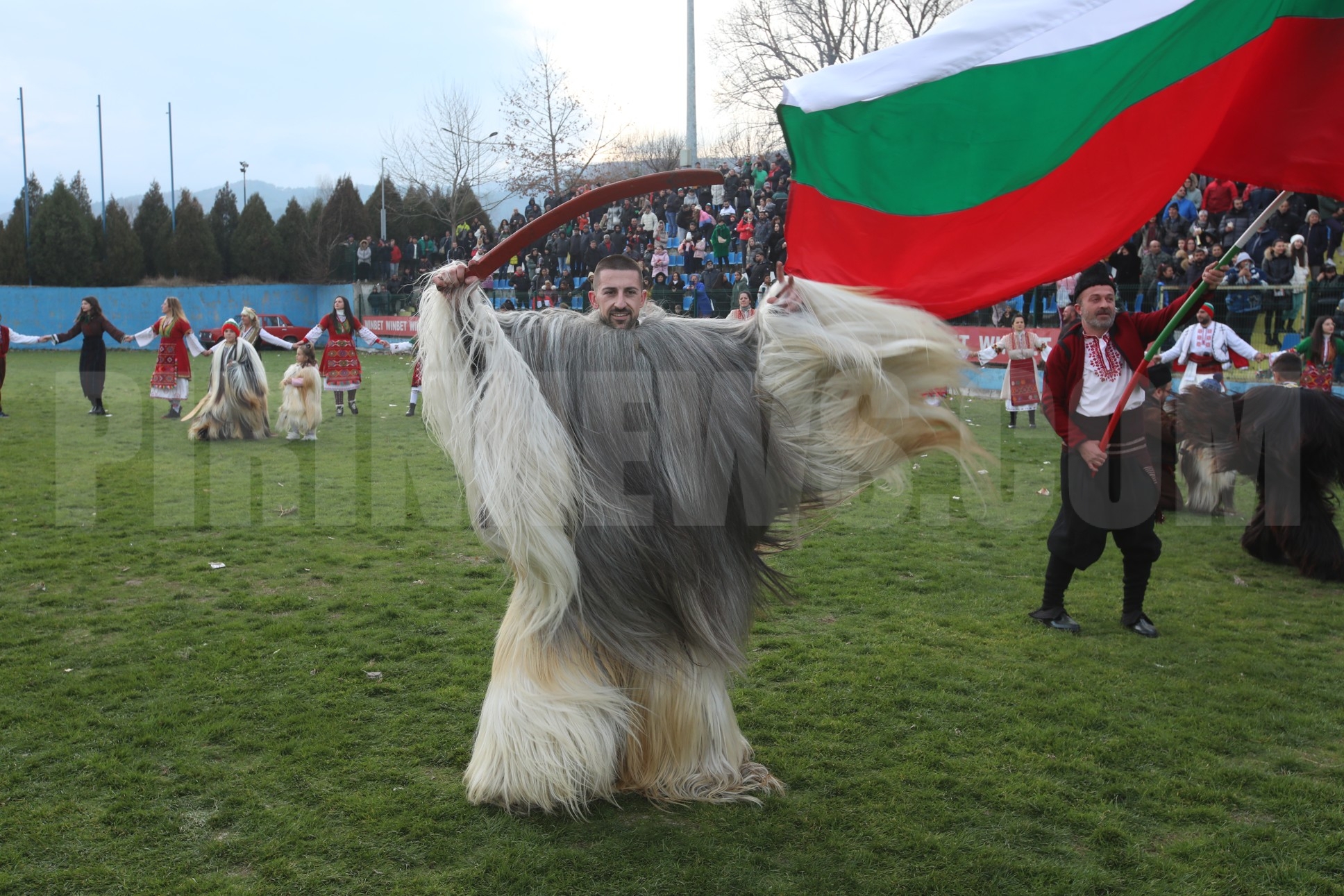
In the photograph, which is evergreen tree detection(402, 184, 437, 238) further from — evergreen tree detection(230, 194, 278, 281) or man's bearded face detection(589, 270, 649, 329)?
man's bearded face detection(589, 270, 649, 329)

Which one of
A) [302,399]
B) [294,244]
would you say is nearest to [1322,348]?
[302,399]

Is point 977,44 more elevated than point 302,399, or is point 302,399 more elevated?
point 977,44

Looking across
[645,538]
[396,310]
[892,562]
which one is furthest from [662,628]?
[396,310]

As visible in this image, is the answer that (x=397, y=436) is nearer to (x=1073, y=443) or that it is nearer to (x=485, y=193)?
(x=1073, y=443)

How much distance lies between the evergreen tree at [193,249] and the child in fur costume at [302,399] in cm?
3411

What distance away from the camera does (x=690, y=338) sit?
3889mm

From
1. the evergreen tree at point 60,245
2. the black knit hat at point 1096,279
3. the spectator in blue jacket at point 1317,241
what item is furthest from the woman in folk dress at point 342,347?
the evergreen tree at point 60,245

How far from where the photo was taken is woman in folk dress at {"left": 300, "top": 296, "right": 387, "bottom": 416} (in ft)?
49.5

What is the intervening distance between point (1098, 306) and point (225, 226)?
156 ft

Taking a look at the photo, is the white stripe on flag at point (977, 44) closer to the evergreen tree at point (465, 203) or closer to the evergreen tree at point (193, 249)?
the evergreen tree at point (465, 203)

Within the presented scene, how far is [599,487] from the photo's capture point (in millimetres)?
3707

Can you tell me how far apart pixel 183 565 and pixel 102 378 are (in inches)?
388

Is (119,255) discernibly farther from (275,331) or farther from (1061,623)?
(1061,623)

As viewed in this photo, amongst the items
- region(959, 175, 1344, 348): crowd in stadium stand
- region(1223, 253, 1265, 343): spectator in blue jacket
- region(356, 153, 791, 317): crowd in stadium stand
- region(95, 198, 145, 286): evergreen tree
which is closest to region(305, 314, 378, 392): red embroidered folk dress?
region(356, 153, 791, 317): crowd in stadium stand
